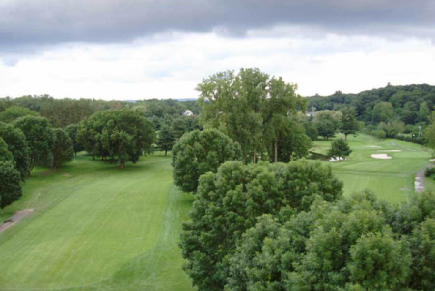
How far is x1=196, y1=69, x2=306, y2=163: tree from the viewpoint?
157ft

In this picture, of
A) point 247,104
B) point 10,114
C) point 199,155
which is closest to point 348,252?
point 199,155

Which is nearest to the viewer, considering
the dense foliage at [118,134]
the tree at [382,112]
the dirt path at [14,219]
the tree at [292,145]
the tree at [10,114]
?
the dirt path at [14,219]

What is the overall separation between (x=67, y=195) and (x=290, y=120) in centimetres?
3401

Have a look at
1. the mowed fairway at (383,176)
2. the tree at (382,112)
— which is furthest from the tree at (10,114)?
the tree at (382,112)

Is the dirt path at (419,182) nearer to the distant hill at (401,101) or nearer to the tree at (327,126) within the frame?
the tree at (327,126)

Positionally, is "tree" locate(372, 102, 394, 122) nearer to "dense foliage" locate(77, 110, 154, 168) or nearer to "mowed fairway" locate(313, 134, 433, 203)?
"mowed fairway" locate(313, 134, 433, 203)

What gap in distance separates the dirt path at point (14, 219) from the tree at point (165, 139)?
43.9 meters

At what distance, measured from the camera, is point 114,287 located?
23812 mm

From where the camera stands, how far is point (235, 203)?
2066 centimetres

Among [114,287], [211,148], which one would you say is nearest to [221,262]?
[114,287]

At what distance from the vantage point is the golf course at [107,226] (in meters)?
A: 25.4

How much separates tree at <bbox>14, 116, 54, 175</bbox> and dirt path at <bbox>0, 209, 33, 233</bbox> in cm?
1956

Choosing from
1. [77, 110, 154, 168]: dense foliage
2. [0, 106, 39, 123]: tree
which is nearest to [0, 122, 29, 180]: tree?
[77, 110, 154, 168]: dense foliage

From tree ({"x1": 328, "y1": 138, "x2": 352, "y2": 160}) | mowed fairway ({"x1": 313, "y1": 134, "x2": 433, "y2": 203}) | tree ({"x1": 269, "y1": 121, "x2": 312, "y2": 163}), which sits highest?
tree ({"x1": 269, "y1": 121, "x2": 312, "y2": 163})
